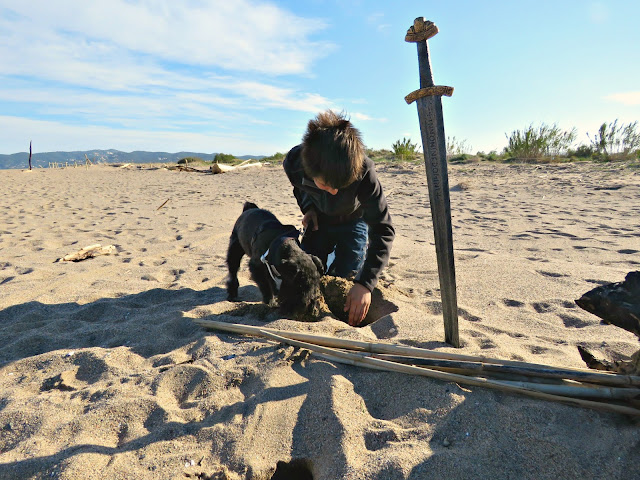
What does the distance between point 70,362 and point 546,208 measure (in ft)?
24.4

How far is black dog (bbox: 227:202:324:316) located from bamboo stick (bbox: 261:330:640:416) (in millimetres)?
446

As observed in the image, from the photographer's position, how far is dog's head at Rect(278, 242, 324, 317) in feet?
8.98

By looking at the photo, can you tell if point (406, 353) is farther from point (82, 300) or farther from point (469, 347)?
point (82, 300)

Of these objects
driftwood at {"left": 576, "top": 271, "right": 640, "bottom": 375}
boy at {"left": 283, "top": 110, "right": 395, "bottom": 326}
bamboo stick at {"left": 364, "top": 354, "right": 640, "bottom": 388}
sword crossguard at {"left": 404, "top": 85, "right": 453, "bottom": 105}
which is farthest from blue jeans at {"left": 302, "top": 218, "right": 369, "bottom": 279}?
driftwood at {"left": 576, "top": 271, "right": 640, "bottom": 375}

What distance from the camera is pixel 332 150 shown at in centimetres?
253

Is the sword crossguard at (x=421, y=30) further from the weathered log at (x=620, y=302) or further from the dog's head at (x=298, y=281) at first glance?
the dog's head at (x=298, y=281)

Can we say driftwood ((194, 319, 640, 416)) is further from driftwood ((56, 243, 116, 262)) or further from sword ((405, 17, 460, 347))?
driftwood ((56, 243, 116, 262))

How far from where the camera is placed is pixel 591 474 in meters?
1.52

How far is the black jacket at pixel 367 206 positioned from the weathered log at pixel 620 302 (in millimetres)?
1440

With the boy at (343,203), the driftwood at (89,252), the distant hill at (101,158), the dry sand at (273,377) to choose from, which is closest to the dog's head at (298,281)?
the dry sand at (273,377)

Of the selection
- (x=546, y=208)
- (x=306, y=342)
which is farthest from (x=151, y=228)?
(x=546, y=208)

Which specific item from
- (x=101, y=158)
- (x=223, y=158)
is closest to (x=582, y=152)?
(x=223, y=158)

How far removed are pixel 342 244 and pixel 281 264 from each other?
1.15 m

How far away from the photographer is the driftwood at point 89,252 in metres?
4.86
